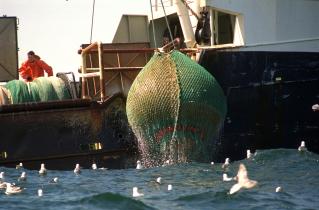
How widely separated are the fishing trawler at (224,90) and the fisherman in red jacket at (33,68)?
1377 mm

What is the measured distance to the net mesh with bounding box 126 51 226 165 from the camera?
1472 cm

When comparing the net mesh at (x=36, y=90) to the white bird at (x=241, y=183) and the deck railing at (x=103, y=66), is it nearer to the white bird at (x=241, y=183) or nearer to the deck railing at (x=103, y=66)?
the deck railing at (x=103, y=66)

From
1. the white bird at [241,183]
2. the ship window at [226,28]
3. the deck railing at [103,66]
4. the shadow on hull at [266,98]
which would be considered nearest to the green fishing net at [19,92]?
the deck railing at [103,66]

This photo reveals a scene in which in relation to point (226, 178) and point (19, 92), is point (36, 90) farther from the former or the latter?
point (226, 178)

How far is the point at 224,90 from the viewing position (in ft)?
57.7

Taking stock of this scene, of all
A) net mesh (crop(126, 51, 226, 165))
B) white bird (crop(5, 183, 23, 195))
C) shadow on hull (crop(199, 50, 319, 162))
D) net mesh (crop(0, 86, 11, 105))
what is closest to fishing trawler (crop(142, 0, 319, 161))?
shadow on hull (crop(199, 50, 319, 162))

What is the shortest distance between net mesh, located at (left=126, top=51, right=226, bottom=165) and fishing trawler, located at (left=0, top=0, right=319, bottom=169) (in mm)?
1814

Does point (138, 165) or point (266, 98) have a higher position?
point (266, 98)

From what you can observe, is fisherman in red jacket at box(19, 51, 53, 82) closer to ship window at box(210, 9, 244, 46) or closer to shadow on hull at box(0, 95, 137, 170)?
shadow on hull at box(0, 95, 137, 170)

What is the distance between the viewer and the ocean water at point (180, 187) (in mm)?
11438

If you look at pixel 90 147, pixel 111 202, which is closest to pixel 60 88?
pixel 90 147

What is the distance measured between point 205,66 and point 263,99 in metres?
1.60

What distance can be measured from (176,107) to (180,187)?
2.15 meters

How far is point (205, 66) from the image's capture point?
1736 centimetres
